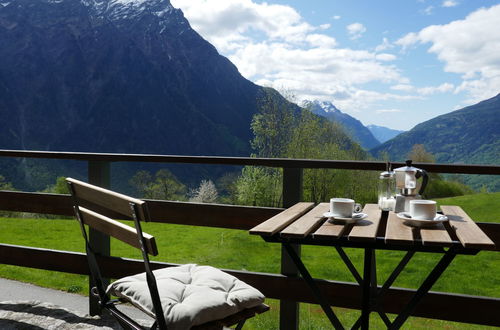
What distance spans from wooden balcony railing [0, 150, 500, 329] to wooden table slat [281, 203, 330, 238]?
1.61 ft

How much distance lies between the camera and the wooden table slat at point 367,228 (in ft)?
5.06

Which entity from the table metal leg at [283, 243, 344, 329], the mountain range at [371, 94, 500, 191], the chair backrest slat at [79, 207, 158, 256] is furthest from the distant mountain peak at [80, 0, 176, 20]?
the table metal leg at [283, 243, 344, 329]

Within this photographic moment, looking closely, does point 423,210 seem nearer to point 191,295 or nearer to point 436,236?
point 436,236

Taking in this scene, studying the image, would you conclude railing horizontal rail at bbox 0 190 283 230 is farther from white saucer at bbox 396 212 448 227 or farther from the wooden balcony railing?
white saucer at bbox 396 212 448 227

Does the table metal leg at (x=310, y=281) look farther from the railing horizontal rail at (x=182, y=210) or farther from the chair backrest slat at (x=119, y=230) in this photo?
the railing horizontal rail at (x=182, y=210)

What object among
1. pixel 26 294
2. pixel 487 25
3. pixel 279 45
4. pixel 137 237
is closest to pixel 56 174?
pixel 279 45

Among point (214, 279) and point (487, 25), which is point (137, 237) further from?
point (487, 25)

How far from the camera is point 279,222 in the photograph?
183 centimetres

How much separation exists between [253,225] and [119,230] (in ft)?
3.36

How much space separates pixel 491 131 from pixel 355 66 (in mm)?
27570

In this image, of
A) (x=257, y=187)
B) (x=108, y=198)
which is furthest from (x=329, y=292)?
(x=257, y=187)

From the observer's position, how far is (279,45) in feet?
228

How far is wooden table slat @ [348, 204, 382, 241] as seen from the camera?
154 cm

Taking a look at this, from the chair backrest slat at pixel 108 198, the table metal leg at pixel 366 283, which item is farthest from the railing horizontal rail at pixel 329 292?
the chair backrest slat at pixel 108 198
